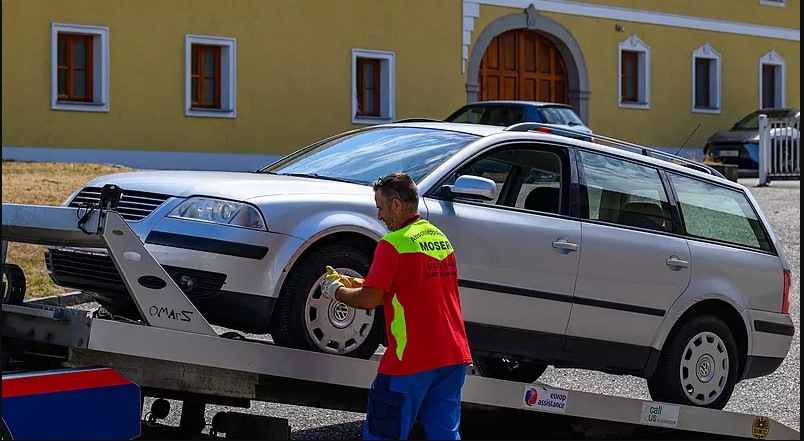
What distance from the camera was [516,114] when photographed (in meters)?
24.7

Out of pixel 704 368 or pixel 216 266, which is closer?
pixel 216 266

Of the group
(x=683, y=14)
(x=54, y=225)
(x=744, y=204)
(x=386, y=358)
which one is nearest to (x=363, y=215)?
(x=386, y=358)

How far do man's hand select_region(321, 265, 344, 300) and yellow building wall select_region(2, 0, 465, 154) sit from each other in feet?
55.0

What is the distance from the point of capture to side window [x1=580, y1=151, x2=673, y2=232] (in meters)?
7.83

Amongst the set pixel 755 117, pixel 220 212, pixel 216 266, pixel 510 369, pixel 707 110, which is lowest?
pixel 510 369

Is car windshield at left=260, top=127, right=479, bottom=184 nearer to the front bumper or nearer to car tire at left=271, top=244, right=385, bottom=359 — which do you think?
car tire at left=271, top=244, right=385, bottom=359

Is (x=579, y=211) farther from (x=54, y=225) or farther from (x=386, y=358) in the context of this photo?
(x=54, y=225)

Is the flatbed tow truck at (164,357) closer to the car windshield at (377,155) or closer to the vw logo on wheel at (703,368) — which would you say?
the car windshield at (377,155)

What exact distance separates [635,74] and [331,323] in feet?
90.6

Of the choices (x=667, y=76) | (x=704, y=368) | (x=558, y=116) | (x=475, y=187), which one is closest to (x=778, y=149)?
(x=558, y=116)

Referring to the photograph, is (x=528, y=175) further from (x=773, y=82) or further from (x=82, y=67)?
(x=773, y=82)

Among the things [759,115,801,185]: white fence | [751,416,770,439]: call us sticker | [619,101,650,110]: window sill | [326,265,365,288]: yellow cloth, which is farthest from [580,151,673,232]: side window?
[619,101,650,110]: window sill

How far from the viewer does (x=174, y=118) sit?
24797 mm

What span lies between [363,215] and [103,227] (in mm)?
1579
